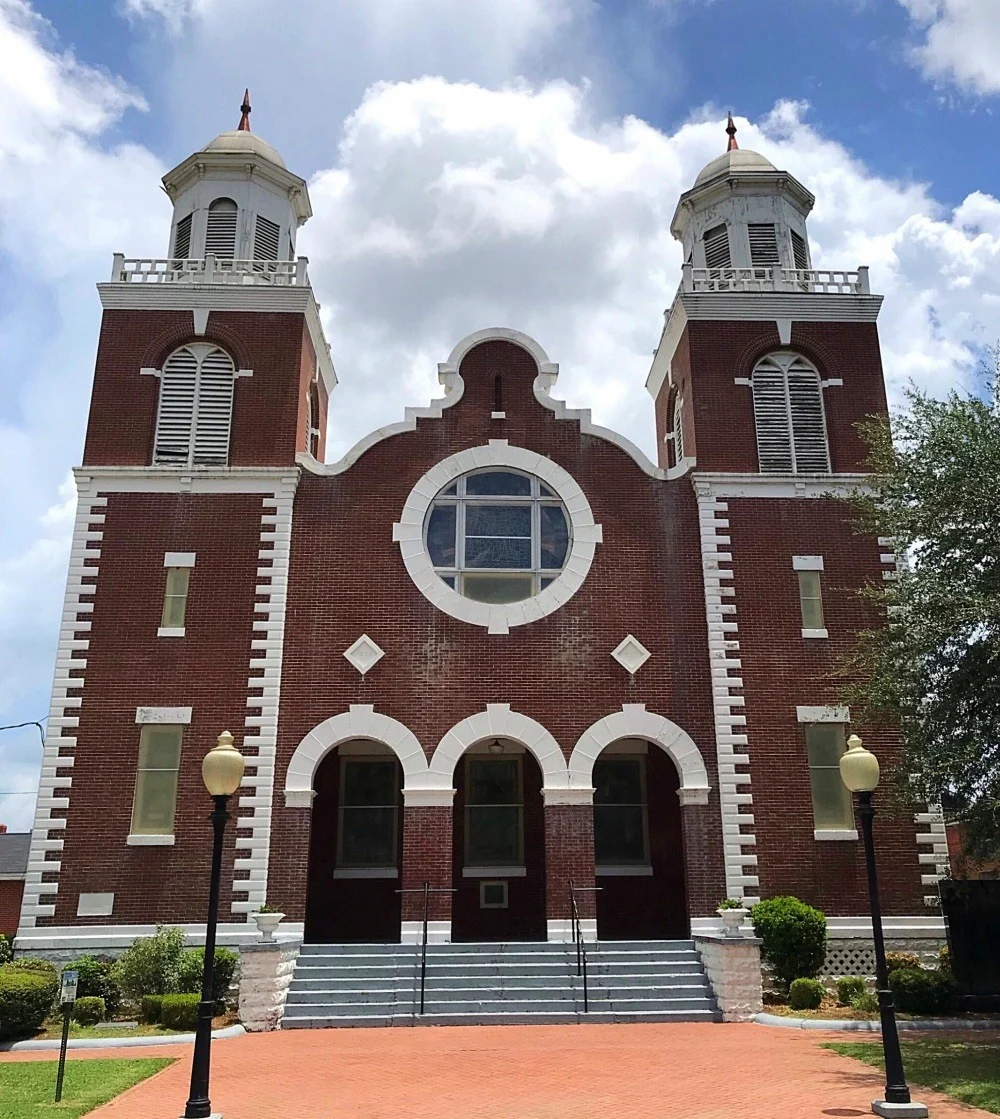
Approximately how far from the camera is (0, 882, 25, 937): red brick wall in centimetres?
3653

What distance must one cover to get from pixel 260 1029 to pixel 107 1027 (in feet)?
7.72

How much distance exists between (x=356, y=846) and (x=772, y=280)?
15812 millimetres

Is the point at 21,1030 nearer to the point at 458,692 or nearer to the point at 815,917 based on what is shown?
the point at 458,692

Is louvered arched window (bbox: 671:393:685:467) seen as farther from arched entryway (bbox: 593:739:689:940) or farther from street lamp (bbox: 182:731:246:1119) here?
street lamp (bbox: 182:731:246:1119)

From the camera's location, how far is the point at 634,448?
22406 mm

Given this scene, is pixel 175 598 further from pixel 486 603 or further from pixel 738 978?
pixel 738 978

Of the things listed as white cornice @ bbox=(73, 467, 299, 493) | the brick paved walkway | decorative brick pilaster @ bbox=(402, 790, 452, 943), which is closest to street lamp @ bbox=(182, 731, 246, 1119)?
the brick paved walkway

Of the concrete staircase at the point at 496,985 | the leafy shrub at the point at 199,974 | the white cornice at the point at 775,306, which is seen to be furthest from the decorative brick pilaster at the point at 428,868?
the white cornice at the point at 775,306

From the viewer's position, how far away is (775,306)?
23.5m

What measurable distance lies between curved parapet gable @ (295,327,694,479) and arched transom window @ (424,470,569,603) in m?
1.70

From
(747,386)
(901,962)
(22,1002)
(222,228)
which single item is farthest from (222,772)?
(222,228)

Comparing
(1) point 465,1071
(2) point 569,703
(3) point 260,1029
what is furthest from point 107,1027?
(2) point 569,703

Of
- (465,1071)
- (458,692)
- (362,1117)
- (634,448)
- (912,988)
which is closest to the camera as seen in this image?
(362,1117)

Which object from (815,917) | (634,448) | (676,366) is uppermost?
(676,366)
